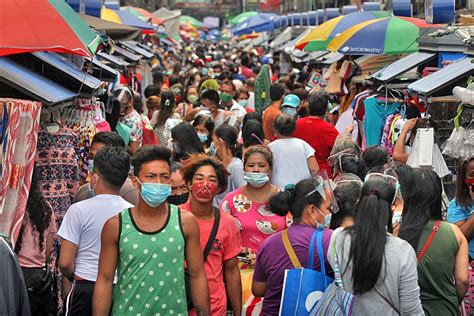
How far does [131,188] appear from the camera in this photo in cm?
792

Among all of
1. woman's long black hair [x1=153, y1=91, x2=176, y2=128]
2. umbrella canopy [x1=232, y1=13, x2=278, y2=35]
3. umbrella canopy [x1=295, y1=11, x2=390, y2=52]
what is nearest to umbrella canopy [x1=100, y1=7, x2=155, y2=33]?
umbrella canopy [x1=295, y1=11, x2=390, y2=52]

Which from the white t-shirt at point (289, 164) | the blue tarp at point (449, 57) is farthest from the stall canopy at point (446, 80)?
the white t-shirt at point (289, 164)

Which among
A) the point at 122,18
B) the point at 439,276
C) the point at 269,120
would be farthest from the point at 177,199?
the point at 122,18

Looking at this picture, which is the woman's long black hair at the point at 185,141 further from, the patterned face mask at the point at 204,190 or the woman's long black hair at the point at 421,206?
the woman's long black hair at the point at 421,206

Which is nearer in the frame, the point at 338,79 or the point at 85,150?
the point at 85,150

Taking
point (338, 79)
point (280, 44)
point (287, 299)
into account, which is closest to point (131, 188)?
point (287, 299)

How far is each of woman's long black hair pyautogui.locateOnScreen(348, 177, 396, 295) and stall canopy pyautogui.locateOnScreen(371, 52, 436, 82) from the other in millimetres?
6430

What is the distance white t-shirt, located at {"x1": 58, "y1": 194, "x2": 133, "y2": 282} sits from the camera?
21.7ft

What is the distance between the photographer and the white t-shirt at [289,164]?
9773mm

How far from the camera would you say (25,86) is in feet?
28.8

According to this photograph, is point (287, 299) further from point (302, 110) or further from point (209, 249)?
point (302, 110)

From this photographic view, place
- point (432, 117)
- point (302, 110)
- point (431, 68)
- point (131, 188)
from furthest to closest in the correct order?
point (302, 110), point (431, 68), point (432, 117), point (131, 188)

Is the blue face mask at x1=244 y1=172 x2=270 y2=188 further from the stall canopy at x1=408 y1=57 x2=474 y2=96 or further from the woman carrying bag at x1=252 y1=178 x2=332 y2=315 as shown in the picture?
the stall canopy at x1=408 y1=57 x2=474 y2=96

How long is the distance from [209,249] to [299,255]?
2.48 feet
